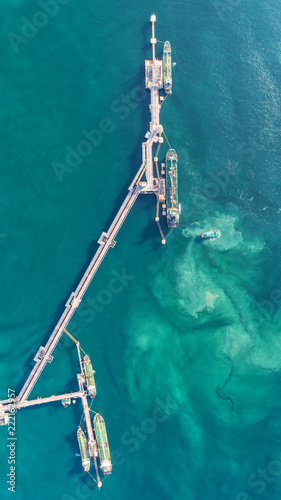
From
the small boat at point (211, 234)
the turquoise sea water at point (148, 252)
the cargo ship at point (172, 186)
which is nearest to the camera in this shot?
the turquoise sea water at point (148, 252)

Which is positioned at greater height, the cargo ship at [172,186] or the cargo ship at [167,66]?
the cargo ship at [167,66]

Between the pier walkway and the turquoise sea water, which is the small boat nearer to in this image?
the turquoise sea water

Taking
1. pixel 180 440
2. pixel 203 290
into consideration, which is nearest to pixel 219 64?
pixel 203 290

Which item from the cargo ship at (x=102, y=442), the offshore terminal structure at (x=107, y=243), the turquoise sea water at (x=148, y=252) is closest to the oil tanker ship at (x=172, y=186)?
the offshore terminal structure at (x=107, y=243)

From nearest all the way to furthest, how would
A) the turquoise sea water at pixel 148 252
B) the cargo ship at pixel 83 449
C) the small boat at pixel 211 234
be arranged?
1. the cargo ship at pixel 83 449
2. the turquoise sea water at pixel 148 252
3. the small boat at pixel 211 234

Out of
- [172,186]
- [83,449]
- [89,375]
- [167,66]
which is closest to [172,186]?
[172,186]

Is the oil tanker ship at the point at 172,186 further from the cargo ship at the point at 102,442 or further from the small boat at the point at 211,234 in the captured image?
the cargo ship at the point at 102,442

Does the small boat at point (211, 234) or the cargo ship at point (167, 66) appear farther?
the small boat at point (211, 234)

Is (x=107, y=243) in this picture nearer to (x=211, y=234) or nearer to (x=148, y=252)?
(x=148, y=252)
